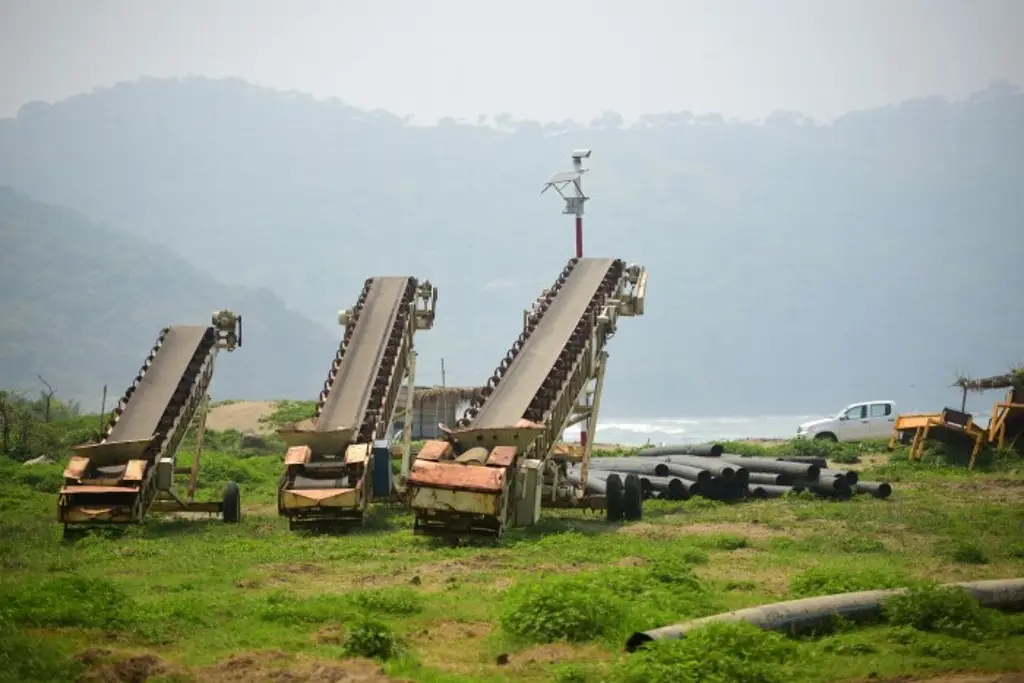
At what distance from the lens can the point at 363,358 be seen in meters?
33.2

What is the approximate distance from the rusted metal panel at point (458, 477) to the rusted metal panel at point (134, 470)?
6126 mm

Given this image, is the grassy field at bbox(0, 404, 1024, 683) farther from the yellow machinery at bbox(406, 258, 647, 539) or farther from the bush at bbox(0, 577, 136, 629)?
the yellow machinery at bbox(406, 258, 647, 539)

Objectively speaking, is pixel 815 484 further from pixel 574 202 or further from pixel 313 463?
pixel 313 463

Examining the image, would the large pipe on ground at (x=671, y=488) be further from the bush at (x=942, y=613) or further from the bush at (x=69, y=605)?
the bush at (x=69, y=605)

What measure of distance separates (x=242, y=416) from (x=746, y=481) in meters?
30.6

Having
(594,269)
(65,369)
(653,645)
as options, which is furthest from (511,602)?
(65,369)

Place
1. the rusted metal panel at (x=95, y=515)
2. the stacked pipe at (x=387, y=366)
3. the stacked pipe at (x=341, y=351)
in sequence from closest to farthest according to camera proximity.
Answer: the rusted metal panel at (x=95, y=515) → the stacked pipe at (x=387, y=366) → the stacked pipe at (x=341, y=351)

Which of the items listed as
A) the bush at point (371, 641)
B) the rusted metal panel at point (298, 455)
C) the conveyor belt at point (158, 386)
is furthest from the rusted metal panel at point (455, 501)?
the bush at point (371, 641)

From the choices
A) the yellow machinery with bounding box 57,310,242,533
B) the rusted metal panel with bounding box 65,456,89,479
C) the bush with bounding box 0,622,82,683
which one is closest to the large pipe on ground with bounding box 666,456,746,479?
the yellow machinery with bounding box 57,310,242,533

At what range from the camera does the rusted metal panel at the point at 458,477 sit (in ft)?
80.7

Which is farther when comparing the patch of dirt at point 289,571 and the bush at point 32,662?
the patch of dirt at point 289,571

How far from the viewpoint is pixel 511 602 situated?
691 inches

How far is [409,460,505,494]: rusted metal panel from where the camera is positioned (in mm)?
24594

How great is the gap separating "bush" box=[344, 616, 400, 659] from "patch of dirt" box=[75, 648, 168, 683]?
2.19 m
